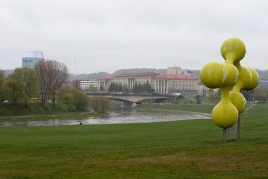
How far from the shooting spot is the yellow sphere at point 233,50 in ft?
70.2

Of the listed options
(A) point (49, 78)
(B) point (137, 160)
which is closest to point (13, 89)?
(A) point (49, 78)

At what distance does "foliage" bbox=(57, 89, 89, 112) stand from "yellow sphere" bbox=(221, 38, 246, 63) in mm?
71907

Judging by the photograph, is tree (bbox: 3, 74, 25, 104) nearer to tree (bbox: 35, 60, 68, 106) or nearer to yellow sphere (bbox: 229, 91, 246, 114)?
tree (bbox: 35, 60, 68, 106)

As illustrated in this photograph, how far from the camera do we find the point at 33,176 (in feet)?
48.1

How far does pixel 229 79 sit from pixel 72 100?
7380cm

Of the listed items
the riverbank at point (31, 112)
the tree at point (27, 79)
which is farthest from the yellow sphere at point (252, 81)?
the tree at point (27, 79)

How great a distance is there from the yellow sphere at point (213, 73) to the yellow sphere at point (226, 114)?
1.41 metres

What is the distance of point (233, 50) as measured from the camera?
21375 millimetres

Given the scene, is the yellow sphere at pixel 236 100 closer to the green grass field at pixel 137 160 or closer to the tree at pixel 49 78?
the green grass field at pixel 137 160

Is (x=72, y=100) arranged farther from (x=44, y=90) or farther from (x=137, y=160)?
(x=137, y=160)

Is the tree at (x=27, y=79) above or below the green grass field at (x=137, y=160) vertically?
above

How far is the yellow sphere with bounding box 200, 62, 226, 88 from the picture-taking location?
1950 cm

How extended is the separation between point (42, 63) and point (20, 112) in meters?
19.7

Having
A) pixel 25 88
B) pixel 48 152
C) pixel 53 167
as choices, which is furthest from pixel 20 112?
pixel 53 167
